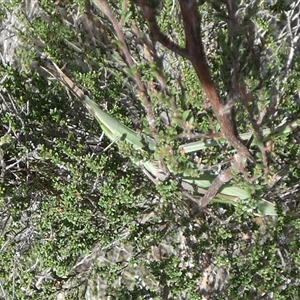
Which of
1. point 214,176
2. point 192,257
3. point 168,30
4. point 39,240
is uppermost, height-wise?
point 168,30

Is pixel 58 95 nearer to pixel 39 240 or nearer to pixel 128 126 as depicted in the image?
pixel 128 126

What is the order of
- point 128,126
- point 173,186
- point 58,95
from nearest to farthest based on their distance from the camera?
point 173,186
point 128,126
point 58,95

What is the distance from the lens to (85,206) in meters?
1.23

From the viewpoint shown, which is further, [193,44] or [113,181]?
[113,181]

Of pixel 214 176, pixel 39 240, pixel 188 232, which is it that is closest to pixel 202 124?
pixel 214 176

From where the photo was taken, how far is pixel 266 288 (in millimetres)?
1231

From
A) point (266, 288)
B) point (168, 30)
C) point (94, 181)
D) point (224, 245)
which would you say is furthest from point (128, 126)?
point (266, 288)

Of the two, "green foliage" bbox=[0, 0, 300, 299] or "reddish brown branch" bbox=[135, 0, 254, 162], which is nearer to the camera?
"reddish brown branch" bbox=[135, 0, 254, 162]

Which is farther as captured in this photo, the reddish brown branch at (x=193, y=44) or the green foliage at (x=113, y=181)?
the green foliage at (x=113, y=181)

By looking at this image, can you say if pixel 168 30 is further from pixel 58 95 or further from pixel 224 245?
pixel 224 245

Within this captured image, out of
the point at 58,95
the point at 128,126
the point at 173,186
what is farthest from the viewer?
the point at 58,95

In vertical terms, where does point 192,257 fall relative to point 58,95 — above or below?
below

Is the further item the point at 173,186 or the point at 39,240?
the point at 39,240

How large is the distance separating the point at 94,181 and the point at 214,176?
0.31 m
